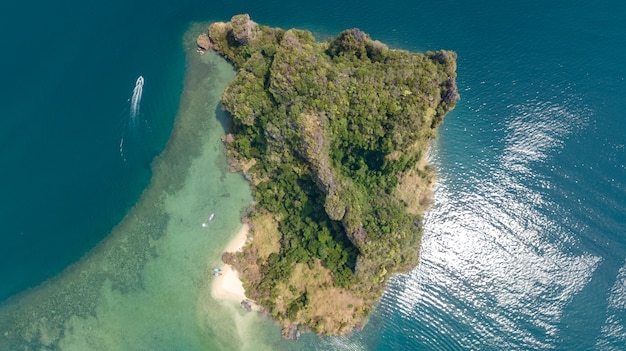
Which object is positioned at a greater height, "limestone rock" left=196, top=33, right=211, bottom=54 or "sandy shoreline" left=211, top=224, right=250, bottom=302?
"limestone rock" left=196, top=33, right=211, bottom=54

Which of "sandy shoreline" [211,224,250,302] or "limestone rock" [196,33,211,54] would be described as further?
"limestone rock" [196,33,211,54]

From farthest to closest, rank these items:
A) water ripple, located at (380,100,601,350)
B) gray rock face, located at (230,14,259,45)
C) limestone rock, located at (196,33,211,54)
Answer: limestone rock, located at (196,33,211,54) < water ripple, located at (380,100,601,350) < gray rock face, located at (230,14,259,45)

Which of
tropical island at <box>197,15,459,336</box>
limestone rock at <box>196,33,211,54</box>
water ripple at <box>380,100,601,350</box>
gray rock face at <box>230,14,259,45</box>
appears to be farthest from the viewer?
limestone rock at <box>196,33,211,54</box>

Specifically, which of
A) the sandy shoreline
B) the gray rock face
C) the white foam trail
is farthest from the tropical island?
the white foam trail

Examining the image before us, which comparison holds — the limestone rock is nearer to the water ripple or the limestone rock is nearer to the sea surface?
the sea surface

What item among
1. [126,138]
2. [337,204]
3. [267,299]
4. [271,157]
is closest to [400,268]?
[337,204]

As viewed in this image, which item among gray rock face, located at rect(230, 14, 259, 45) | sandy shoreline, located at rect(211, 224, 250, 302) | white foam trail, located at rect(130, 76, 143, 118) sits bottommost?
sandy shoreline, located at rect(211, 224, 250, 302)

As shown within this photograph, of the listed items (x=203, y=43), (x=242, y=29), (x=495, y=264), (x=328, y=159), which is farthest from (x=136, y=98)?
(x=495, y=264)

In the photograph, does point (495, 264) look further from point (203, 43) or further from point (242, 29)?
point (203, 43)
